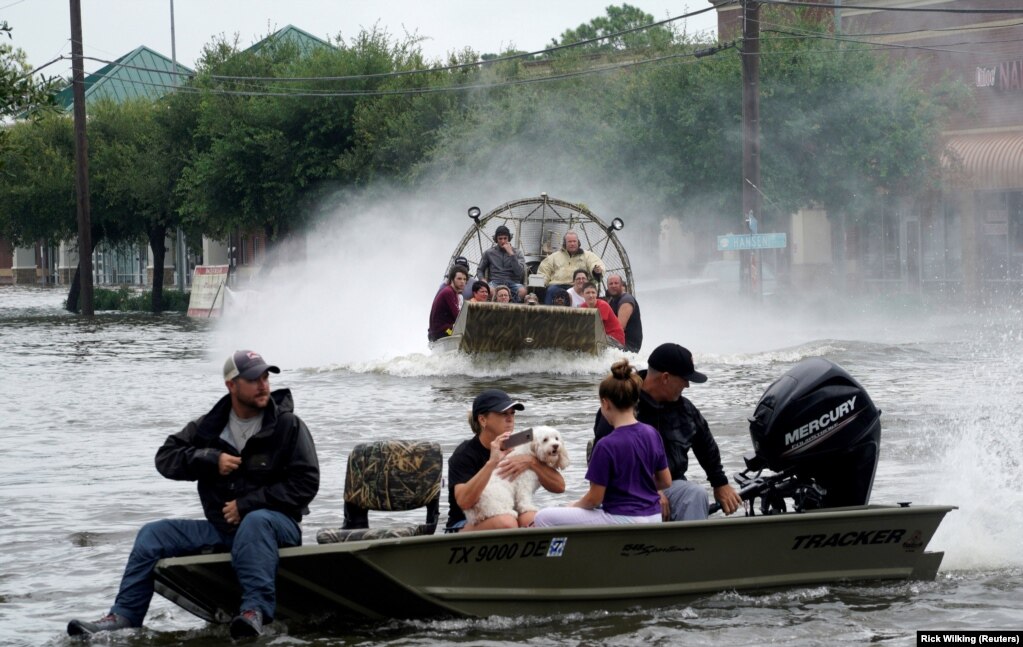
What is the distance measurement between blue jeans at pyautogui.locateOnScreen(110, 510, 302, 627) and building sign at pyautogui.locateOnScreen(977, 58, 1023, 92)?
116 feet

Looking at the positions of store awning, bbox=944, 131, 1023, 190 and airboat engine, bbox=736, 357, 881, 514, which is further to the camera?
store awning, bbox=944, 131, 1023, 190

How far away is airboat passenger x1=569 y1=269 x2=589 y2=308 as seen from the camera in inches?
830

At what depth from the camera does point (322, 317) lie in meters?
32.0

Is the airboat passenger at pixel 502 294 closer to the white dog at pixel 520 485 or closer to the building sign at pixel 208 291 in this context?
the white dog at pixel 520 485

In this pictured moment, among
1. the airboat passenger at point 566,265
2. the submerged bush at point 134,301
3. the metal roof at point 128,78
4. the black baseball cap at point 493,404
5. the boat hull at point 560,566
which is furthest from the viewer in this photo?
the metal roof at point 128,78

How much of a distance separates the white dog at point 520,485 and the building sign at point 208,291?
39.2 metres

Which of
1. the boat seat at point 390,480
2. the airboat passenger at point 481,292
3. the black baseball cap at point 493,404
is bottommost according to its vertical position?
the boat seat at point 390,480

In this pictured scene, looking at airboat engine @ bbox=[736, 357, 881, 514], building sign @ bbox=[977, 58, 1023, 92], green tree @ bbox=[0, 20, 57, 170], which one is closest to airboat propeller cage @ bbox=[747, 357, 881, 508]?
airboat engine @ bbox=[736, 357, 881, 514]

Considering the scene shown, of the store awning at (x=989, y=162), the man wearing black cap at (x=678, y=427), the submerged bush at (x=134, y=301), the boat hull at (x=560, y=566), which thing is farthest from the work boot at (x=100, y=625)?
the submerged bush at (x=134, y=301)

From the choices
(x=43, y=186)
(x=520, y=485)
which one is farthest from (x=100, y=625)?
(x=43, y=186)

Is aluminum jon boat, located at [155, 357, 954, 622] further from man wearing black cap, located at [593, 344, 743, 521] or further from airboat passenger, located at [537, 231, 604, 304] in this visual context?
airboat passenger, located at [537, 231, 604, 304]

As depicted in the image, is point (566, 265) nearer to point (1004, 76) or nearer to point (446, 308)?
point (446, 308)

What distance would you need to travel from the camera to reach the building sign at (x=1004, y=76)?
128ft

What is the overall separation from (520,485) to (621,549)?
0.62 m
